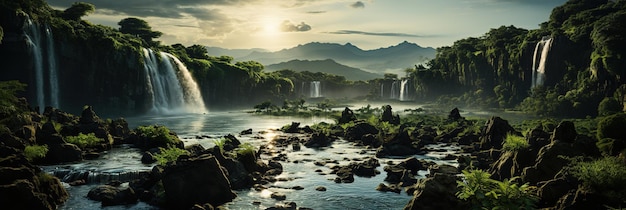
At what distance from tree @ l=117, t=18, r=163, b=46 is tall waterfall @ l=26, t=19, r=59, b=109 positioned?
4896 cm

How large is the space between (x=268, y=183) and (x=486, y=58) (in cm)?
11614

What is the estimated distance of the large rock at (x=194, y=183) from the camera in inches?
882

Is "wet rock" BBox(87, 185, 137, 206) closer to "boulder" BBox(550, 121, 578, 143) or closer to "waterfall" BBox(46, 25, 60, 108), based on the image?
"boulder" BBox(550, 121, 578, 143)

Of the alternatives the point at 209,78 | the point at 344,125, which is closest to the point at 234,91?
the point at 209,78

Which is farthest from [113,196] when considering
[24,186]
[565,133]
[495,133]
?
[495,133]

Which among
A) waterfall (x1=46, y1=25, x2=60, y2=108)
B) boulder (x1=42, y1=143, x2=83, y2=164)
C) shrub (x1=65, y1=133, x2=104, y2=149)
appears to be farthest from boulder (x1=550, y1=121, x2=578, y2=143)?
waterfall (x1=46, y1=25, x2=60, y2=108)

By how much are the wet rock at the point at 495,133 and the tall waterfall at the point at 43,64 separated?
67.5 metres

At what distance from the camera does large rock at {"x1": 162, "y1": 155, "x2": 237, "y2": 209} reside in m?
22.4

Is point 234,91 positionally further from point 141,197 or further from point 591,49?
point 141,197

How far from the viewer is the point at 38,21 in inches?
2849

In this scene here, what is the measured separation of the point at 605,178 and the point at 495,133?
73.1 feet

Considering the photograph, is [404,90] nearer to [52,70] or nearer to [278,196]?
[52,70]

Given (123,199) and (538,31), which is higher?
(538,31)

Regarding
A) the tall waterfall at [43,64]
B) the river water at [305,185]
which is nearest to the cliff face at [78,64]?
the tall waterfall at [43,64]
